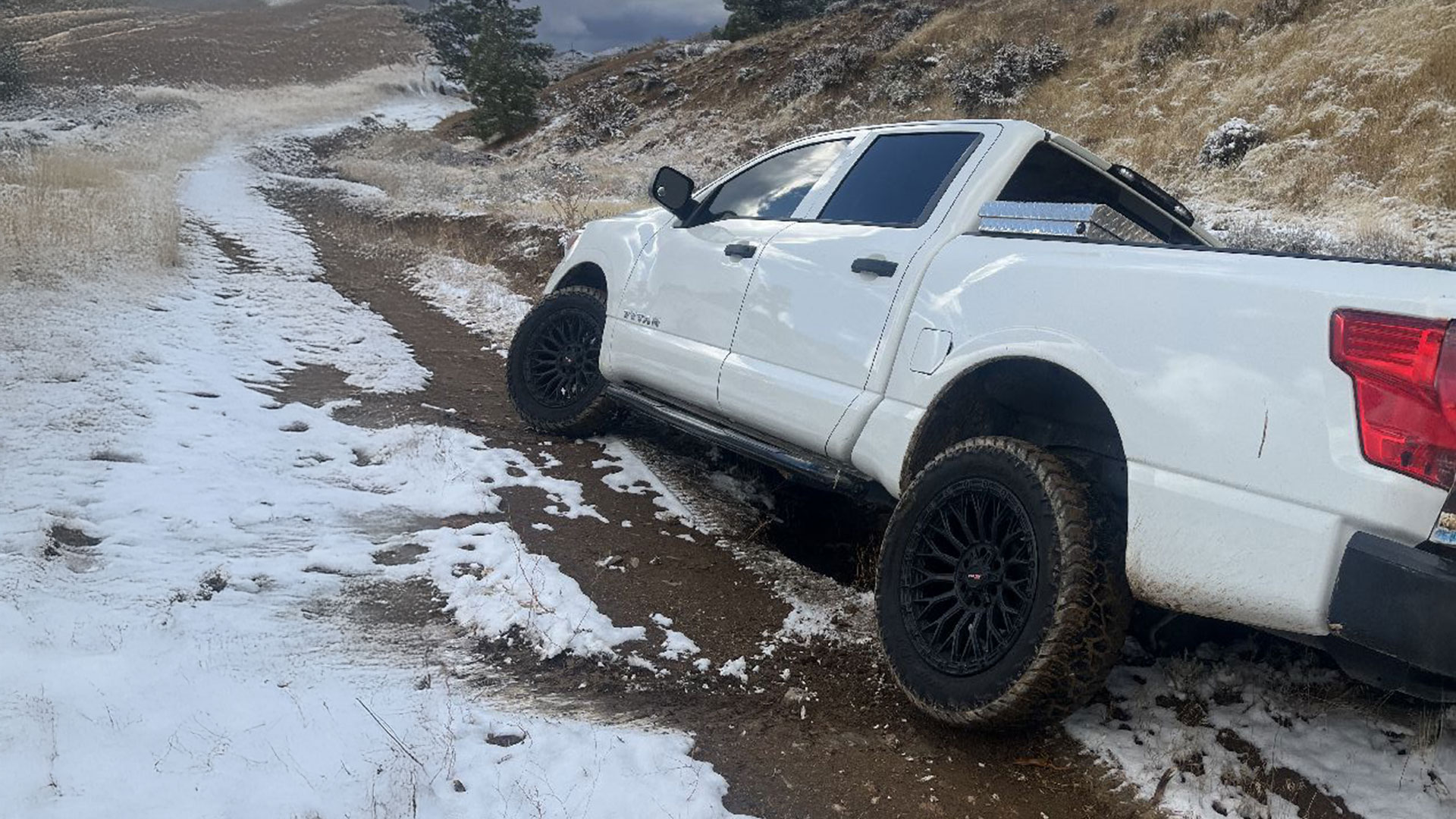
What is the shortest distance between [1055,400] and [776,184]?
6.29ft

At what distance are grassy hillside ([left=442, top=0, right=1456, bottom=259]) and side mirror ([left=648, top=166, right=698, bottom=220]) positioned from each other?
7125 mm

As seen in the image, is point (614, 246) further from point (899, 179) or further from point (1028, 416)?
point (1028, 416)

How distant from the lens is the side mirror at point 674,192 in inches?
175

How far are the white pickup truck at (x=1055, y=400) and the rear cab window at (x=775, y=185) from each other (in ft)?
0.05

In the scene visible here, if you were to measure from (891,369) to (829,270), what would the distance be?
0.57 m

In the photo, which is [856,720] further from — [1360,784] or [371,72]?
[371,72]

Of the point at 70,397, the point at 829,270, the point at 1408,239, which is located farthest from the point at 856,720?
the point at 1408,239

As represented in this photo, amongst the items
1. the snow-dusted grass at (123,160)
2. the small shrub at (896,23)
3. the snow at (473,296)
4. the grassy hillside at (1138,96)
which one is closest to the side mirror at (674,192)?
the snow at (473,296)

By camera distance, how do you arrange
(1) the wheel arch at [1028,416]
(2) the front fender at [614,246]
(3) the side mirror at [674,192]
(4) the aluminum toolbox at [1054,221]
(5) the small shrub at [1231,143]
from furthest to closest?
(5) the small shrub at [1231,143], (2) the front fender at [614,246], (3) the side mirror at [674,192], (4) the aluminum toolbox at [1054,221], (1) the wheel arch at [1028,416]

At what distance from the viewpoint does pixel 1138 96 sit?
1644cm

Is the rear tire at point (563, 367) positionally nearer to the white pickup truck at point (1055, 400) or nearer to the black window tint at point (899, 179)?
the white pickup truck at point (1055, 400)

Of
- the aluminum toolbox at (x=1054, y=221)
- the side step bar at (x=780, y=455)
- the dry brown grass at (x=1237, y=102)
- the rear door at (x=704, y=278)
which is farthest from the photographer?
the dry brown grass at (x=1237, y=102)

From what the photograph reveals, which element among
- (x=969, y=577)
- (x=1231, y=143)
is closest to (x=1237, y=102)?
(x=1231, y=143)

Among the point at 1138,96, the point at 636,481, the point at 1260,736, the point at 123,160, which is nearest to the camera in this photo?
the point at 1260,736
